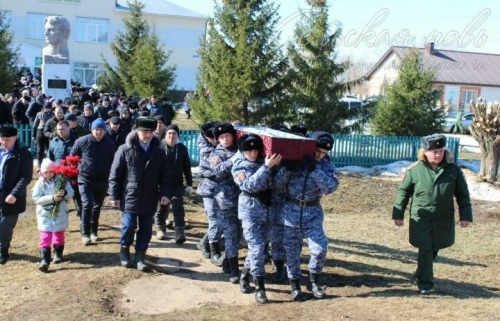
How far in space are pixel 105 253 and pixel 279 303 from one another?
109 inches

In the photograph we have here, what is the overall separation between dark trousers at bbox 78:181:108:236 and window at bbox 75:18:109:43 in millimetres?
39109

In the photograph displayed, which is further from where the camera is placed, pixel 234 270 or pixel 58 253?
pixel 58 253

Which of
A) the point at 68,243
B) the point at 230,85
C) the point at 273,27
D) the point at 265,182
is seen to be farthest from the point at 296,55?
the point at 265,182

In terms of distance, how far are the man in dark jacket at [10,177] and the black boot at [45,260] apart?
74 cm

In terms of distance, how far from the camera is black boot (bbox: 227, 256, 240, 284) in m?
6.67

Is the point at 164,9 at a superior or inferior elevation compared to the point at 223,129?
superior

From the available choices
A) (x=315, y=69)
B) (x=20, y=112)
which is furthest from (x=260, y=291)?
(x=315, y=69)

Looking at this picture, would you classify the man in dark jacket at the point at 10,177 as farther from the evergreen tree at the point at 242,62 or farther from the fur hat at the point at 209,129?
the evergreen tree at the point at 242,62

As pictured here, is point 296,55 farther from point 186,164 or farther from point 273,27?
point 186,164

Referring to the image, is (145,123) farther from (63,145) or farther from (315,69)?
(315,69)

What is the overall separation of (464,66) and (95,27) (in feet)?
114

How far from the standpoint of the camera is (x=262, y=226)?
616 cm

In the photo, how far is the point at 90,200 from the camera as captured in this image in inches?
318

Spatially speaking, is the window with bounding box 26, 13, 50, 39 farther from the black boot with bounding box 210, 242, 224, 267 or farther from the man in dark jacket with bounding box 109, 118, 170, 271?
the black boot with bounding box 210, 242, 224, 267
